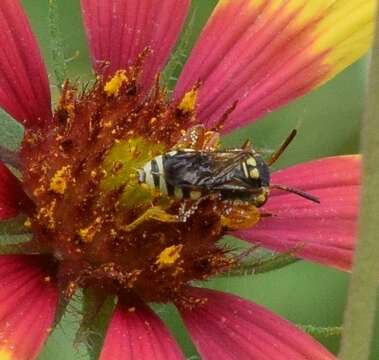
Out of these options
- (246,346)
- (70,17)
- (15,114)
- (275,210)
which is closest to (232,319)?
(246,346)

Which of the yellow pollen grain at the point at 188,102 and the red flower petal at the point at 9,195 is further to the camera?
the yellow pollen grain at the point at 188,102

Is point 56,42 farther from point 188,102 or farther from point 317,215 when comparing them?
point 317,215

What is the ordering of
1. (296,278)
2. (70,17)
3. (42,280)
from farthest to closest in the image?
(70,17), (296,278), (42,280)

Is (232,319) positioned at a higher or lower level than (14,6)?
lower

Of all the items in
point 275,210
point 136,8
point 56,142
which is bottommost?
point 275,210

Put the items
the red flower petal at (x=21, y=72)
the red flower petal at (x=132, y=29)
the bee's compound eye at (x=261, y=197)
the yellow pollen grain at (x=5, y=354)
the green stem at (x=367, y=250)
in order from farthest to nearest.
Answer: the red flower petal at (x=132, y=29) → the red flower petal at (x=21, y=72) → the bee's compound eye at (x=261, y=197) → the yellow pollen grain at (x=5, y=354) → the green stem at (x=367, y=250)

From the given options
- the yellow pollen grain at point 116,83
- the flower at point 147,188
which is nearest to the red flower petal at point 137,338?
the flower at point 147,188

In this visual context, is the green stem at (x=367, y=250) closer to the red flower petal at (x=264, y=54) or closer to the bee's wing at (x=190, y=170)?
the bee's wing at (x=190, y=170)

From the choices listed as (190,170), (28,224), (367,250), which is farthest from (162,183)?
(367,250)

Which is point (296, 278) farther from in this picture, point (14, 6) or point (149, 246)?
point (14, 6)
